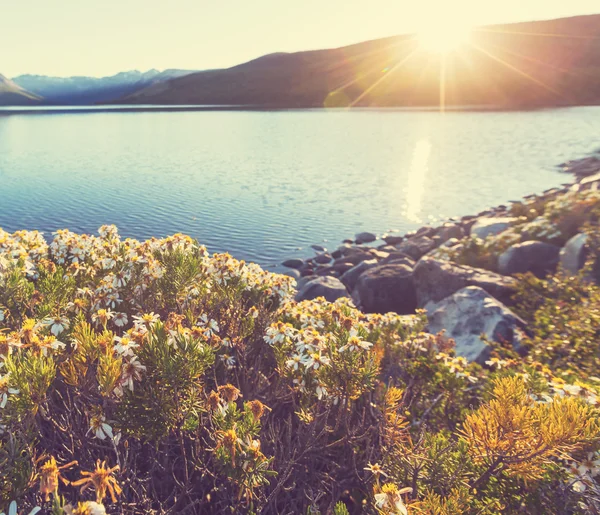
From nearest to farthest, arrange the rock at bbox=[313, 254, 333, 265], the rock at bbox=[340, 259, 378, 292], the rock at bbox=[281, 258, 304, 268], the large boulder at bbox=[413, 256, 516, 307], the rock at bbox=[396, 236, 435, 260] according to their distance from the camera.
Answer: the large boulder at bbox=[413, 256, 516, 307]
the rock at bbox=[340, 259, 378, 292]
the rock at bbox=[281, 258, 304, 268]
the rock at bbox=[396, 236, 435, 260]
the rock at bbox=[313, 254, 333, 265]

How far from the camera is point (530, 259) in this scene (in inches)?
538

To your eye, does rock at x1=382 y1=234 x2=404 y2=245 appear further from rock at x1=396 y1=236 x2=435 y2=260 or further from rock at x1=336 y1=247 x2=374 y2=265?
rock at x1=336 y1=247 x2=374 y2=265

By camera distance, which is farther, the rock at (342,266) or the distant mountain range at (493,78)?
the distant mountain range at (493,78)

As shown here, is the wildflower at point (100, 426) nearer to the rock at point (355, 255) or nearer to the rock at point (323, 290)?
the rock at point (323, 290)

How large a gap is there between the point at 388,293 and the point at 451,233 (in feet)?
29.1

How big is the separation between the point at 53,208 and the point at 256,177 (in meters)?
16.8

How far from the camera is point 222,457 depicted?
109 inches

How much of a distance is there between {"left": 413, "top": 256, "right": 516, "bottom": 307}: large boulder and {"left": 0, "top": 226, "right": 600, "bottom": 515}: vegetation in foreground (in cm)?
637

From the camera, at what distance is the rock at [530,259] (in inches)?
529

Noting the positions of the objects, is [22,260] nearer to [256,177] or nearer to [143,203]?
[143,203]

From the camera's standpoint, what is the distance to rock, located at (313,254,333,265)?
21.2 metres

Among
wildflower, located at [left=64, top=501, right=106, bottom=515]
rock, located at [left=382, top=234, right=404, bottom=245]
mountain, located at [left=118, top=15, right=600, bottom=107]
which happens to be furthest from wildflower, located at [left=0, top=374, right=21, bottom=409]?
mountain, located at [left=118, top=15, right=600, bottom=107]

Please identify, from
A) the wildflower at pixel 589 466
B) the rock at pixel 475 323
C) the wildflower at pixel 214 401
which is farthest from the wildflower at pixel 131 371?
the rock at pixel 475 323

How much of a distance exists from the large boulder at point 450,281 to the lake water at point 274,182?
9258mm
